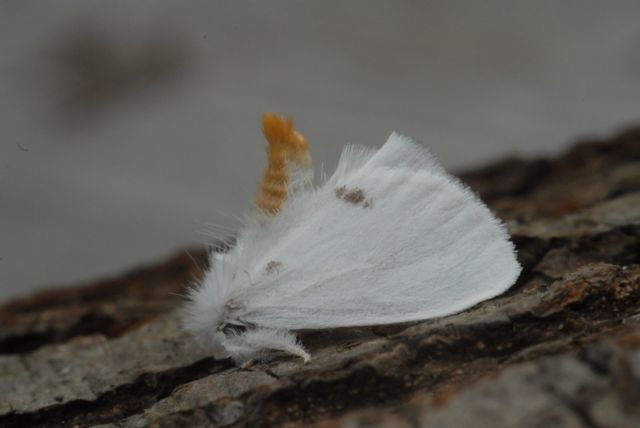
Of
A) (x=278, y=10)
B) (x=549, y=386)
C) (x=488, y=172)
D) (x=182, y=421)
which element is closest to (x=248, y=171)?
(x=278, y=10)

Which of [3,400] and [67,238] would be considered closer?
[3,400]

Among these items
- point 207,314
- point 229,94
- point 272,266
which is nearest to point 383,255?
point 272,266

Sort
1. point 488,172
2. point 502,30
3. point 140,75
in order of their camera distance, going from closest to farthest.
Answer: point 488,172, point 140,75, point 502,30

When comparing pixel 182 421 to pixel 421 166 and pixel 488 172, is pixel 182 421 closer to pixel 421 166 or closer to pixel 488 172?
pixel 421 166

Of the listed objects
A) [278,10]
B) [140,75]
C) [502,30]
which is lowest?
[140,75]

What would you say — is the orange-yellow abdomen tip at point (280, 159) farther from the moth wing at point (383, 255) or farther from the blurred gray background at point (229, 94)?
the blurred gray background at point (229, 94)

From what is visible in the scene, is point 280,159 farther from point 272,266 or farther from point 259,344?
point 259,344

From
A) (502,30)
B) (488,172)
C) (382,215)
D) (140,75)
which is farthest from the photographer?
(502,30)
